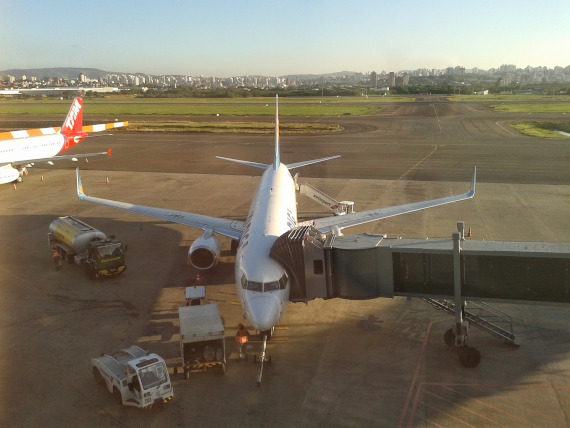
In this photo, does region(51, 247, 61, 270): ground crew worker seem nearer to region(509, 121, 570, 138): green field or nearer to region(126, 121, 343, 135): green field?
region(126, 121, 343, 135): green field

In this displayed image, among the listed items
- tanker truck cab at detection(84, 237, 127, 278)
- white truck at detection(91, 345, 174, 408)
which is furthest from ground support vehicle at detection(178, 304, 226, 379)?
tanker truck cab at detection(84, 237, 127, 278)

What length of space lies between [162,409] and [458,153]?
66.7m

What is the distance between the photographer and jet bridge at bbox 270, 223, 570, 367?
1906 cm

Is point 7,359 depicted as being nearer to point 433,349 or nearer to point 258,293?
point 258,293

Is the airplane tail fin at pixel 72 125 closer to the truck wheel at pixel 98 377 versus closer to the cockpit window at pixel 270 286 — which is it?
the truck wheel at pixel 98 377

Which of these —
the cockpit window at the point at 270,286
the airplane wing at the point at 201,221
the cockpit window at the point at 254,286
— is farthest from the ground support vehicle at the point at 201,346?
the airplane wing at the point at 201,221

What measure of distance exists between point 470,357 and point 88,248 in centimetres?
2184

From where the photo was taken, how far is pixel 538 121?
114 m

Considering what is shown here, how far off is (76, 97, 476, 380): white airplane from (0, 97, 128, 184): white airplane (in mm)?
23800

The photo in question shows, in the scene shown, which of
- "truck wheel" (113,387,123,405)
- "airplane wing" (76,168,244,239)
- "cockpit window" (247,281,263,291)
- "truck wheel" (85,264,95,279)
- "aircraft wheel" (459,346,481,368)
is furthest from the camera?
"airplane wing" (76,168,244,239)

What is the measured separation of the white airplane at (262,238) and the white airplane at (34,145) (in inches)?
937

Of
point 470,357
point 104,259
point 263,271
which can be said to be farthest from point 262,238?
point 104,259

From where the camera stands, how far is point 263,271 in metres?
19.9

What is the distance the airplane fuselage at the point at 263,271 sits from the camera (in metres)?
19.0
